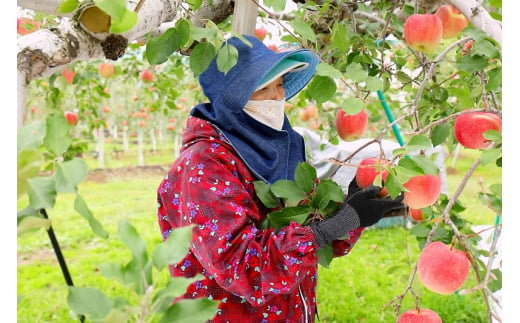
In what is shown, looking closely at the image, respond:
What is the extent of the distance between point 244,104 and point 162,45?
0.25 m

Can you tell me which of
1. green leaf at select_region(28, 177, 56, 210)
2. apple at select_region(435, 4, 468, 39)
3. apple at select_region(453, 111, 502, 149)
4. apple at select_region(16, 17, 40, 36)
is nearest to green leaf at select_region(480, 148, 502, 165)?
apple at select_region(453, 111, 502, 149)

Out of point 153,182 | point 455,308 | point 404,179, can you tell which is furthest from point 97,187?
point 404,179

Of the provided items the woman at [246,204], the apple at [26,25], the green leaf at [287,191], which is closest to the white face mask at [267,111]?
the woman at [246,204]

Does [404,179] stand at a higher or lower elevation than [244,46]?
lower

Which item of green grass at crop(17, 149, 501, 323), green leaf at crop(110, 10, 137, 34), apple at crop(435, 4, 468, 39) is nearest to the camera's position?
green leaf at crop(110, 10, 137, 34)

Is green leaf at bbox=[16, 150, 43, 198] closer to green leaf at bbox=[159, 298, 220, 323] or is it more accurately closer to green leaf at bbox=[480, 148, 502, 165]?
green leaf at bbox=[159, 298, 220, 323]

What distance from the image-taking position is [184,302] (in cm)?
42

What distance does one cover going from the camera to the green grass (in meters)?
2.83

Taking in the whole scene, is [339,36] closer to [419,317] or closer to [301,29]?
[301,29]

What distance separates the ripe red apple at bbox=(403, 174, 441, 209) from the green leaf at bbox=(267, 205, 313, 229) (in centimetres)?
25
